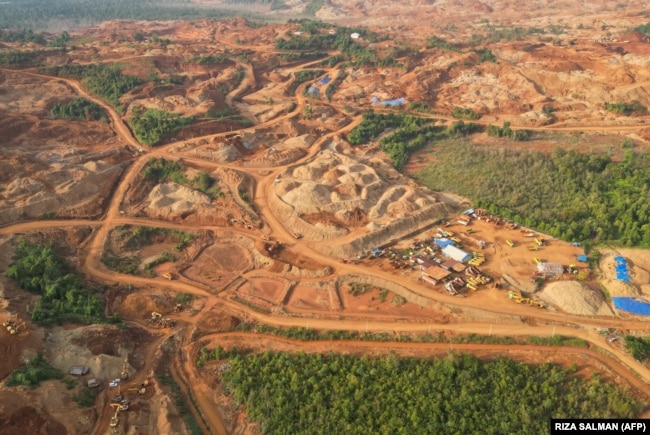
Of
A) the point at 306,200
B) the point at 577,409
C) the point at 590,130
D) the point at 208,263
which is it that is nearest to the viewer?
the point at 577,409

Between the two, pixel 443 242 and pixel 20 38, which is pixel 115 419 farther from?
pixel 20 38

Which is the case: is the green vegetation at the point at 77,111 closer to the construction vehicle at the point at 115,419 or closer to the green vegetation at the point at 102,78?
the green vegetation at the point at 102,78

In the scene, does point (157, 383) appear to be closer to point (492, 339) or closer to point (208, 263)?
point (208, 263)

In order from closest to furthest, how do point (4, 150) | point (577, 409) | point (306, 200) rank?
point (577, 409), point (306, 200), point (4, 150)

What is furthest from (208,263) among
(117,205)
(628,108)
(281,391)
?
(628,108)

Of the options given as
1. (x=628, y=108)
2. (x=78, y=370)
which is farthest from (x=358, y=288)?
(x=628, y=108)
